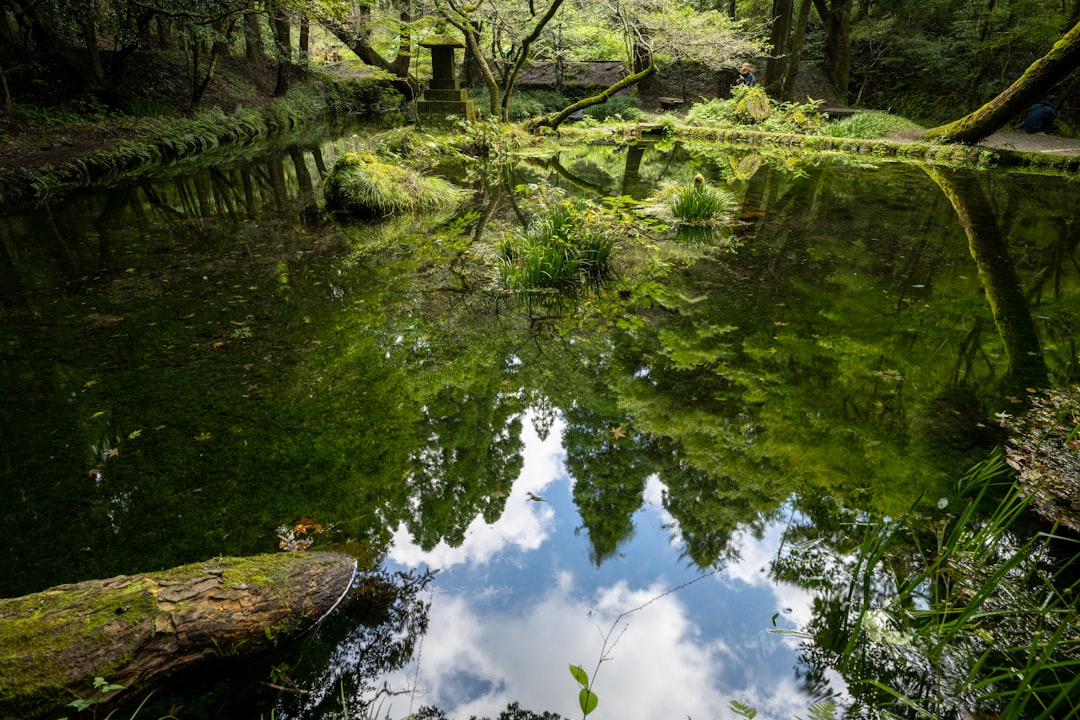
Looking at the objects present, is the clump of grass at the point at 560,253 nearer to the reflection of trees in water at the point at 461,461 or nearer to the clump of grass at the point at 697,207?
the reflection of trees in water at the point at 461,461

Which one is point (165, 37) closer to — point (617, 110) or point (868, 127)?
point (617, 110)

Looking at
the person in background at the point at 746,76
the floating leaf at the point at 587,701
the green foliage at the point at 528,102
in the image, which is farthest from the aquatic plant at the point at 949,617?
the green foliage at the point at 528,102

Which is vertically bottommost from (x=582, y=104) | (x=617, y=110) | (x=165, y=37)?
(x=582, y=104)

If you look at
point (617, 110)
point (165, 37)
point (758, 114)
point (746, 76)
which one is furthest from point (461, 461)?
point (165, 37)

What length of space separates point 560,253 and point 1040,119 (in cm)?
1434

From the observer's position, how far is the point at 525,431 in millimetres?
3457

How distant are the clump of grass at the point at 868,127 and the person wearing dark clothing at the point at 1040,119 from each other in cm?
217

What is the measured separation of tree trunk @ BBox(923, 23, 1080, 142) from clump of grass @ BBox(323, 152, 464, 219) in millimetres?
10963

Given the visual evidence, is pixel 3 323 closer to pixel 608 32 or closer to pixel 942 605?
pixel 942 605

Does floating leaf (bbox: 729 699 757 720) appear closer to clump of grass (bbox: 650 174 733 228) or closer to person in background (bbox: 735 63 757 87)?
clump of grass (bbox: 650 174 733 228)

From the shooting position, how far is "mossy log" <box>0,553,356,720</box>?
59.8 inches

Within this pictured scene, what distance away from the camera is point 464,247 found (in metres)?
6.52

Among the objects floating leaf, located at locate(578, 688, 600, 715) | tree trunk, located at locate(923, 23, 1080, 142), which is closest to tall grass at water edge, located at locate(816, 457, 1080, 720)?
floating leaf, located at locate(578, 688, 600, 715)

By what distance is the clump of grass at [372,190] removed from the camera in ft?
25.4
